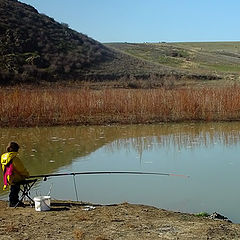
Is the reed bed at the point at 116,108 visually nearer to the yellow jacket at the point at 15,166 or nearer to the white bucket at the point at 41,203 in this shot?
the yellow jacket at the point at 15,166

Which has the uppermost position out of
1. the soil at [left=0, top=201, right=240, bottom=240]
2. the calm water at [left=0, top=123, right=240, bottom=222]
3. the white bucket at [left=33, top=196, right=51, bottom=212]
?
the white bucket at [left=33, top=196, right=51, bottom=212]

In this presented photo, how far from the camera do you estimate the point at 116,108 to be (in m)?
17.1

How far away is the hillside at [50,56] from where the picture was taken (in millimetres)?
31094

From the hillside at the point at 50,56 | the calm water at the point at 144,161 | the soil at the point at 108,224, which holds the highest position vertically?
the hillside at the point at 50,56

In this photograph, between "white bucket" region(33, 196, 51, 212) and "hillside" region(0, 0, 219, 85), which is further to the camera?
"hillside" region(0, 0, 219, 85)

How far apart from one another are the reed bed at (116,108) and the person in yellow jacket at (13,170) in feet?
34.2

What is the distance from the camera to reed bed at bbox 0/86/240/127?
1641 centimetres

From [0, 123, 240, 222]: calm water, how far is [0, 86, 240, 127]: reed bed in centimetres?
94

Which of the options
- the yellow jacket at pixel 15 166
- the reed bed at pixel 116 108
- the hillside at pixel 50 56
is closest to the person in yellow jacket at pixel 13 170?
the yellow jacket at pixel 15 166

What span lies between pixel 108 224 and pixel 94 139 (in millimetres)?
7948

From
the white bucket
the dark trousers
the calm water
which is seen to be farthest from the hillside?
the white bucket

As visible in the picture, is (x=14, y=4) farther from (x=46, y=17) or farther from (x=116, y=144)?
(x=116, y=144)

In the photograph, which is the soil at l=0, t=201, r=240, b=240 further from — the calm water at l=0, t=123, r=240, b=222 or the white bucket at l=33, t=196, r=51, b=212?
the calm water at l=0, t=123, r=240, b=222

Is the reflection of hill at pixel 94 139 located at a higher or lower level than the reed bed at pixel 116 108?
lower
